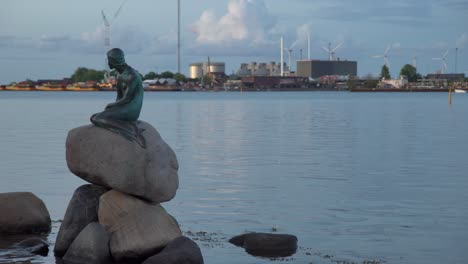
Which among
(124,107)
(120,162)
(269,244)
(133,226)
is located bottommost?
(269,244)


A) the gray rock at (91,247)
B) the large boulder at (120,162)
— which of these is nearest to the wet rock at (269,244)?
the large boulder at (120,162)

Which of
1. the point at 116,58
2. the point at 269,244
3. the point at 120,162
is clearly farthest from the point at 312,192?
the point at 120,162

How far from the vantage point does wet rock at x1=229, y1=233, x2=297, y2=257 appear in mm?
18609

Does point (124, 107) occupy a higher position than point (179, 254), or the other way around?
point (124, 107)

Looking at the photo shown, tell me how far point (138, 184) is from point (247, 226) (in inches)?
217

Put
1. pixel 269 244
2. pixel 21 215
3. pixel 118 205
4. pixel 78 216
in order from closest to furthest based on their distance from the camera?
pixel 118 205 → pixel 78 216 → pixel 269 244 → pixel 21 215

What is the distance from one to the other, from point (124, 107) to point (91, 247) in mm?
2962

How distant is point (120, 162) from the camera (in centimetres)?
1705

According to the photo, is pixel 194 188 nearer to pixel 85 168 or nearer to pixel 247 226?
pixel 247 226

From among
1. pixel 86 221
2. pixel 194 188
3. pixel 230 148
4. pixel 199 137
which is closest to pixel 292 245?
pixel 86 221

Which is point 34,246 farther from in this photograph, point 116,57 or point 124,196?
point 116,57

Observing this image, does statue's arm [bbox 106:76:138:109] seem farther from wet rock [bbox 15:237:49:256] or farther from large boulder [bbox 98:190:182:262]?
wet rock [bbox 15:237:49:256]

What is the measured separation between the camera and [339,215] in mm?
23734

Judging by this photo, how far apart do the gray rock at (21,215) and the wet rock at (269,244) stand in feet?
16.0
